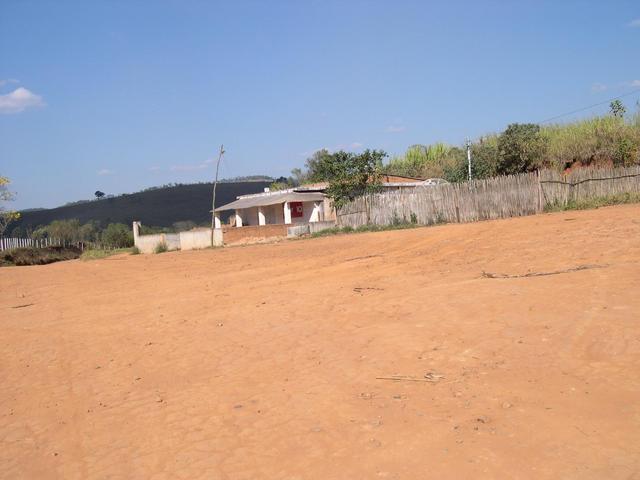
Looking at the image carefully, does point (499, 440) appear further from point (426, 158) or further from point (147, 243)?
point (426, 158)

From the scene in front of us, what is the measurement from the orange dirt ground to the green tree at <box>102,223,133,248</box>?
29.3 metres

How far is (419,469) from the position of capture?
10.9 feet

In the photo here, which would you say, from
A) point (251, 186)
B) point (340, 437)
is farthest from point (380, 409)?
point (251, 186)

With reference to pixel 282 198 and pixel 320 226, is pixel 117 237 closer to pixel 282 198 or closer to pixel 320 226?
pixel 282 198

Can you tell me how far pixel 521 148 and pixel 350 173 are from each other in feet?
27.7

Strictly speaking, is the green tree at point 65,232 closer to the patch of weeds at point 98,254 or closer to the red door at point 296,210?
the patch of weeds at point 98,254

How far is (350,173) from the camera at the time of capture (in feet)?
94.5

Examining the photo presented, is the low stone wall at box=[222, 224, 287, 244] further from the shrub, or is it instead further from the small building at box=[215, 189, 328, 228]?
the shrub

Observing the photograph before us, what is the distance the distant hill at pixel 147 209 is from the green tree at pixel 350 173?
27.1m

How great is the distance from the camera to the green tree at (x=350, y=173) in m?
28.7

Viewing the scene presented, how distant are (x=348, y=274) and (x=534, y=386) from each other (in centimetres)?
685

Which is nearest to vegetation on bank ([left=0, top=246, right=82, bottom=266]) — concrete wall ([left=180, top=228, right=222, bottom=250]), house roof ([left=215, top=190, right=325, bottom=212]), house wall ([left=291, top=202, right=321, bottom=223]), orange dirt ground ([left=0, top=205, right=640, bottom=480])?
concrete wall ([left=180, top=228, right=222, bottom=250])

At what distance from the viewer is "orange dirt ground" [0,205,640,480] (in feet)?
11.8

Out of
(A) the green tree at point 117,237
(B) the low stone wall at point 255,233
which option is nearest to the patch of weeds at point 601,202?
(B) the low stone wall at point 255,233
